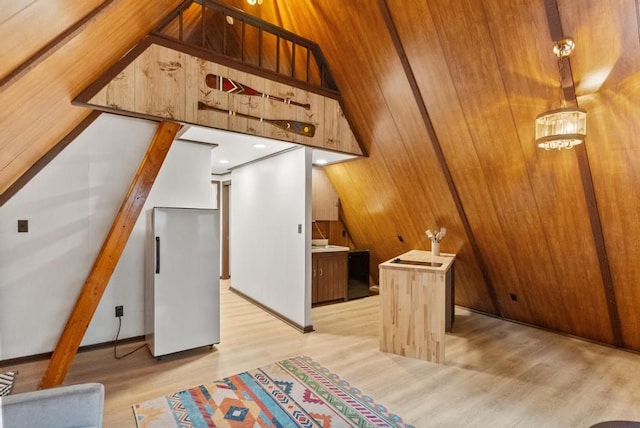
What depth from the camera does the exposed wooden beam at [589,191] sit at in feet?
7.13

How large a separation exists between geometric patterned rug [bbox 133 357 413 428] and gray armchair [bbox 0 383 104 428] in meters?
0.85

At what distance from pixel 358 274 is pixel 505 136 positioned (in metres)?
3.53

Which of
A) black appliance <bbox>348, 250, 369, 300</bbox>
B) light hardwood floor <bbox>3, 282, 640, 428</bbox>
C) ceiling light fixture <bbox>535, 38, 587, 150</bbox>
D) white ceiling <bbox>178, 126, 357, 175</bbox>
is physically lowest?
light hardwood floor <bbox>3, 282, 640, 428</bbox>

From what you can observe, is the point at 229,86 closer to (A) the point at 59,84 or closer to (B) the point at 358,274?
(A) the point at 59,84

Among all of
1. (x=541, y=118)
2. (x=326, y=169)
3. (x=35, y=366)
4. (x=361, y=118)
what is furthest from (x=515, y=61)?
(x=35, y=366)

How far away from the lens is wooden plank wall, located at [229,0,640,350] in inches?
90.2

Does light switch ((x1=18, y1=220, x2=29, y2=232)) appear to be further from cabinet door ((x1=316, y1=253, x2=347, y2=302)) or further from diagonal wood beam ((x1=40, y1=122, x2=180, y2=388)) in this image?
cabinet door ((x1=316, y1=253, x2=347, y2=302))

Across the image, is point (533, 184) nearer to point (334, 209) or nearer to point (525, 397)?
point (525, 397)

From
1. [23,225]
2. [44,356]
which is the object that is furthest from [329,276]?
[23,225]

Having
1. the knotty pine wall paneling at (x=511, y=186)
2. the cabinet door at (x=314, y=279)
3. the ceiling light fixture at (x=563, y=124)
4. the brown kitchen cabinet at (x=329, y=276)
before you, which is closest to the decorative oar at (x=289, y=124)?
the knotty pine wall paneling at (x=511, y=186)

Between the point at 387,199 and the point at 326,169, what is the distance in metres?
1.40

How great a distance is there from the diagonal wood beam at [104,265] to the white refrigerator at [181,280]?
0.25 metres

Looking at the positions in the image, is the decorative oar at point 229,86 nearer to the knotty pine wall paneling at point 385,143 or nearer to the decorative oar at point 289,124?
the decorative oar at point 289,124

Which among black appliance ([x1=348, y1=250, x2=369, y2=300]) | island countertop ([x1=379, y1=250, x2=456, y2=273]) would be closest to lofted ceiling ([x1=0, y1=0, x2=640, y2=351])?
island countertop ([x1=379, y1=250, x2=456, y2=273])
